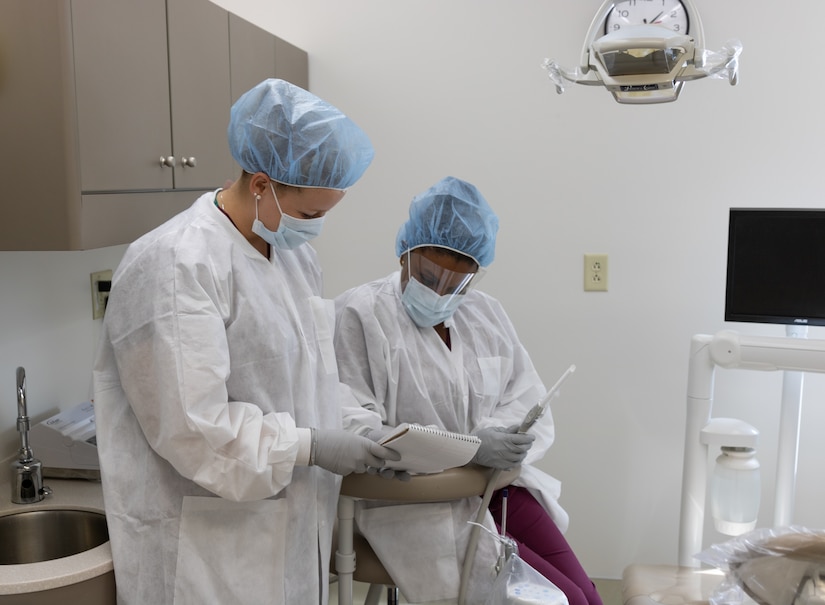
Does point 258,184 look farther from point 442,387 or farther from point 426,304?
point 442,387

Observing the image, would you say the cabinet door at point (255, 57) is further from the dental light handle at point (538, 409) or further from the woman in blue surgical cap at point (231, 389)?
the dental light handle at point (538, 409)

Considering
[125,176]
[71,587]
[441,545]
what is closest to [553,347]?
[441,545]

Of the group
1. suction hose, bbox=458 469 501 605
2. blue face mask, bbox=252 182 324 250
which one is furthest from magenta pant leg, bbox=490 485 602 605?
blue face mask, bbox=252 182 324 250

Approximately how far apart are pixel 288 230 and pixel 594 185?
1457 mm

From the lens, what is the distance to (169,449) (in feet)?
4.62

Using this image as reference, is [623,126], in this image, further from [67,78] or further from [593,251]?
[67,78]

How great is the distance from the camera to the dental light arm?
2.25 meters

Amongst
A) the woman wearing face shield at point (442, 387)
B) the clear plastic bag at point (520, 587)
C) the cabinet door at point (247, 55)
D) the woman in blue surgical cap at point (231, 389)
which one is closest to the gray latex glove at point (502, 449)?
the woman wearing face shield at point (442, 387)

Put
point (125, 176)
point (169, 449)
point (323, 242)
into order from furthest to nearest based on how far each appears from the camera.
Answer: point (323, 242), point (125, 176), point (169, 449)

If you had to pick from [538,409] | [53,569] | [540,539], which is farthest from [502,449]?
[53,569]

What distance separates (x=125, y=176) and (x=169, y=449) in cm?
58

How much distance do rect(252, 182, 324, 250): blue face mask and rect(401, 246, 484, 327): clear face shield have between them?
1.33ft

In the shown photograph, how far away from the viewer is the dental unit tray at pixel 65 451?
1879 mm

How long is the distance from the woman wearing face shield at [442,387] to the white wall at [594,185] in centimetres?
79
